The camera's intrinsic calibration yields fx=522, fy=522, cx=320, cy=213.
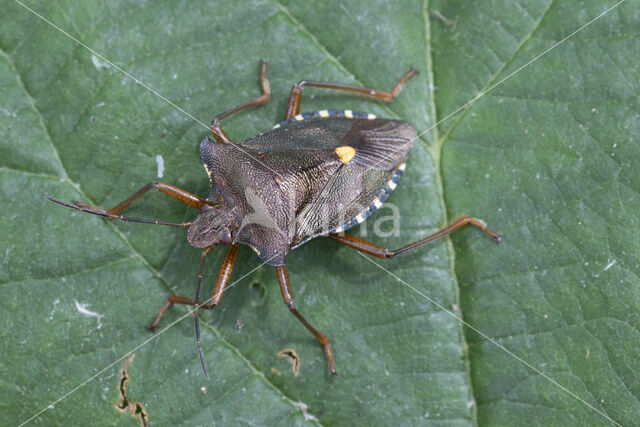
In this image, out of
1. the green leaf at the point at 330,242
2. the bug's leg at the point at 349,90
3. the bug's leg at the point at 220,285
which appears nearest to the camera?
the green leaf at the point at 330,242

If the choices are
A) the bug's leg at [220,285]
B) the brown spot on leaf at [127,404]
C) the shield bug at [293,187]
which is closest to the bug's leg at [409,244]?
the shield bug at [293,187]

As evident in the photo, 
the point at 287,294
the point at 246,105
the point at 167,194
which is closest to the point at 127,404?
the point at 287,294

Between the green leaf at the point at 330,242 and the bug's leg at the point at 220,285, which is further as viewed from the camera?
the bug's leg at the point at 220,285

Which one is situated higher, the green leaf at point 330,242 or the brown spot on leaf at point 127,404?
the green leaf at point 330,242

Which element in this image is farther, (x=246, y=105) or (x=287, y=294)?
(x=246, y=105)

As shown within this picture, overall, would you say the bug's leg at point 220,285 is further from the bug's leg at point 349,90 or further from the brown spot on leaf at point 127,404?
the bug's leg at point 349,90

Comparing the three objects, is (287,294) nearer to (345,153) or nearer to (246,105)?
(345,153)

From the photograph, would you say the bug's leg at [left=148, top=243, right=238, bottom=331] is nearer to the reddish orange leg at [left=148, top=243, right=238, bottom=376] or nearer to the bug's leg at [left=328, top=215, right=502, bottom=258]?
the reddish orange leg at [left=148, top=243, right=238, bottom=376]
